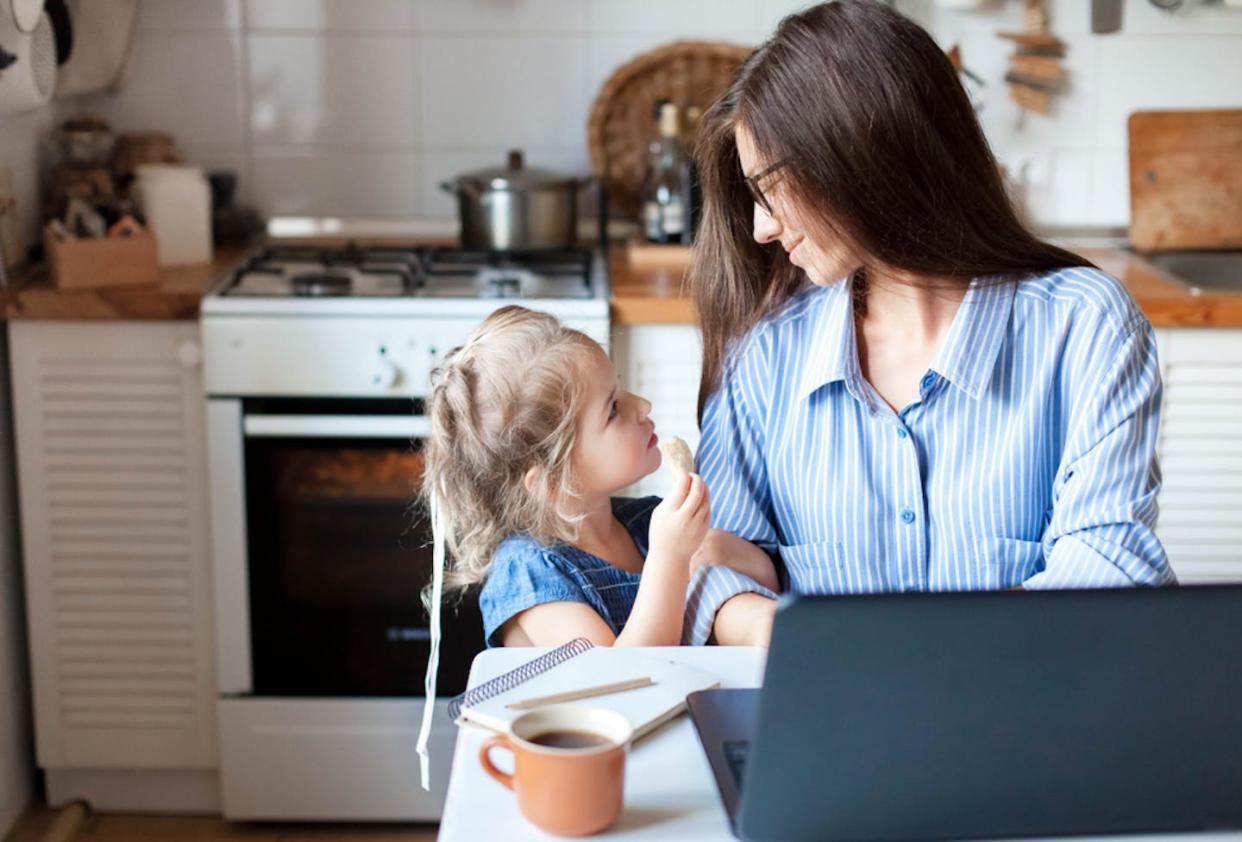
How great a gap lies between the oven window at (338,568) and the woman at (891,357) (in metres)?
0.98

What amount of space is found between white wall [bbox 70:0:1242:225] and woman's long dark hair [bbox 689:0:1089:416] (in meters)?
1.56

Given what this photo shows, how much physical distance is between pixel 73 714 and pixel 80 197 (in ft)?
3.03

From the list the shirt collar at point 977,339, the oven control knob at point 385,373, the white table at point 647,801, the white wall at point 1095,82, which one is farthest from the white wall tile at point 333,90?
the white table at point 647,801

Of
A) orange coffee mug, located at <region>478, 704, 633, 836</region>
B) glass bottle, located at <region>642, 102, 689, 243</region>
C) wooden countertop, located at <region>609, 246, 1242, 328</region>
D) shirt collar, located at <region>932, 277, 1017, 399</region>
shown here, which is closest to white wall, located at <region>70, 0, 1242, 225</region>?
glass bottle, located at <region>642, 102, 689, 243</region>

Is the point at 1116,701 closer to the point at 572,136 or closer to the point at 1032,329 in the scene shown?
the point at 1032,329

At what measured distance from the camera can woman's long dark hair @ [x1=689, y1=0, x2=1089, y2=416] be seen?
1.39 m

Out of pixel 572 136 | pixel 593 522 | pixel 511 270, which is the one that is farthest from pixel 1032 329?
pixel 572 136

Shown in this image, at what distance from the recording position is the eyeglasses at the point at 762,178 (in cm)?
142

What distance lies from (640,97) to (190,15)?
2.94 feet

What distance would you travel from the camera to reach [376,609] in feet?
8.72

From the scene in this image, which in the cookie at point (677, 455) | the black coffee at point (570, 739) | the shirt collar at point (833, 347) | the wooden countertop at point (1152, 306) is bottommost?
the black coffee at point (570, 739)

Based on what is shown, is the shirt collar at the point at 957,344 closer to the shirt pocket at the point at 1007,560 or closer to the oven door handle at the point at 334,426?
the shirt pocket at the point at 1007,560

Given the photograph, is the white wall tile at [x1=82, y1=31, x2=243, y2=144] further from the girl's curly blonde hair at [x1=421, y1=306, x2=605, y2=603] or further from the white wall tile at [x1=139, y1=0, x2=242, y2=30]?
the girl's curly blonde hair at [x1=421, y1=306, x2=605, y2=603]

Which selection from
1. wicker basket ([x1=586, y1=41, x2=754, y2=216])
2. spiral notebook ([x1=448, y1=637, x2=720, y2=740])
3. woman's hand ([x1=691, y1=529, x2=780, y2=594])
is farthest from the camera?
wicker basket ([x1=586, y1=41, x2=754, y2=216])
